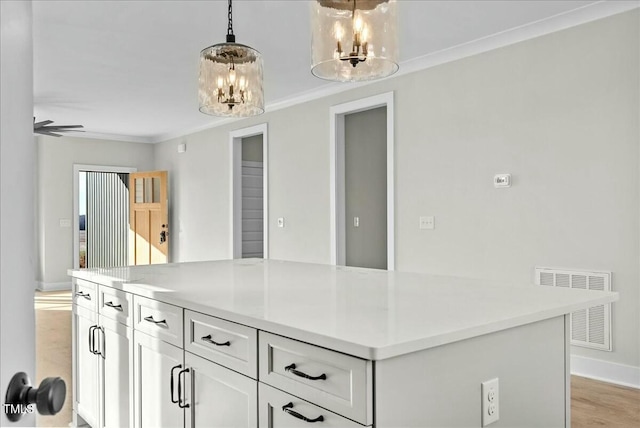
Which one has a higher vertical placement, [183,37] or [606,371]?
[183,37]

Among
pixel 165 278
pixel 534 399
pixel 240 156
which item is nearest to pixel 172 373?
pixel 165 278

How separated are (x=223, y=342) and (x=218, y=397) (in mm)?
180

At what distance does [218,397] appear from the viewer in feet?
5.33

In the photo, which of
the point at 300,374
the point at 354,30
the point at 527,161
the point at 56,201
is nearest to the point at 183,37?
the point at 354,30

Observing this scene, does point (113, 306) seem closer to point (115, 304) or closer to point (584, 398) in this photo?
point (115, 304)

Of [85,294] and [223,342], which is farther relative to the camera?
[85,294]

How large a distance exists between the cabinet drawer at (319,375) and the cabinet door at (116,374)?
3.26 feet

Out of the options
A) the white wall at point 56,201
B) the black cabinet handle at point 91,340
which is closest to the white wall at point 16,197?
the black cabinet handle at point 91,340

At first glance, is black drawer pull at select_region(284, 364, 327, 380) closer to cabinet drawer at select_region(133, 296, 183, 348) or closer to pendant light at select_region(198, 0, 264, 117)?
cabinet drawer at select_region(133, 296, 183, 348)

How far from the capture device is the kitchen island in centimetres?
118

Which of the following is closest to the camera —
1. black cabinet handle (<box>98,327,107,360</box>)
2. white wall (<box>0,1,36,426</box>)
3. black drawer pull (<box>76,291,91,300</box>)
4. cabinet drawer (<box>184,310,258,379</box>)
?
white wall (<box>0,1,36,426</box>)

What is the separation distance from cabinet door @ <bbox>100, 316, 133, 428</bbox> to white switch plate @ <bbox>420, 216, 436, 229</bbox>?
9.17 ft

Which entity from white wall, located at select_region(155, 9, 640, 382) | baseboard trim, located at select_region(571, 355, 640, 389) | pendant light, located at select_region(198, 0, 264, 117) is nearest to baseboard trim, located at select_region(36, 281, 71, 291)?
white wall, located at select_region(155, 9, 640, 382)

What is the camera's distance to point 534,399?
1.50 m
